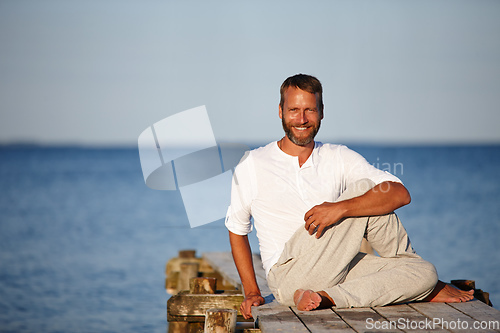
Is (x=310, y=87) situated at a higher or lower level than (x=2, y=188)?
lower

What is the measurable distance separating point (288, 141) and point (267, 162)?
Answer: 0.22 m

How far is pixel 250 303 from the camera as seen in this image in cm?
424

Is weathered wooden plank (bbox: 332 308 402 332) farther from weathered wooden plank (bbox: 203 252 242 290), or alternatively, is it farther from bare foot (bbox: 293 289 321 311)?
weathered wooden plank (bbox: 203 252 242 290)

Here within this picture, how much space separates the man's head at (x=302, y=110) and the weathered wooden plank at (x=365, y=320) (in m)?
1.20

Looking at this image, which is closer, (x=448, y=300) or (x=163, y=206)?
(x=448, y=300)

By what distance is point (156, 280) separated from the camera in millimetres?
12703

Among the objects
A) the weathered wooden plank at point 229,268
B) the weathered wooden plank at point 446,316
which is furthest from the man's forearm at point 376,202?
the weathered wooden plank at point 229,268

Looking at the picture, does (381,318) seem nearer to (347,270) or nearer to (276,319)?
(347,270)

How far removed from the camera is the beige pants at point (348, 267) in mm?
4000

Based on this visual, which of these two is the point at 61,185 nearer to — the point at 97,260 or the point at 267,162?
the point at 97,260

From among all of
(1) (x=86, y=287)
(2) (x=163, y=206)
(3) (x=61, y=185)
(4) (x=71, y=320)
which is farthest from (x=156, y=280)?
(3) (x=61, y=185)

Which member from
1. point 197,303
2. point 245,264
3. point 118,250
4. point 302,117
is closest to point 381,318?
point 245,264

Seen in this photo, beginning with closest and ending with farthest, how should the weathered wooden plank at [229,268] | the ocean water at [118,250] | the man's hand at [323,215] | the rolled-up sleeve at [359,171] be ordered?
the man's hand at [323,215] → the rolled-up sleeve at [359,171] → the weathered wooden plank at [229,268] → the ocean water at [118,250]

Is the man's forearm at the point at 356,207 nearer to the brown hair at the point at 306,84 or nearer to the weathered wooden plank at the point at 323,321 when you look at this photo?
the weathered wooden plank at the point at 323,321
